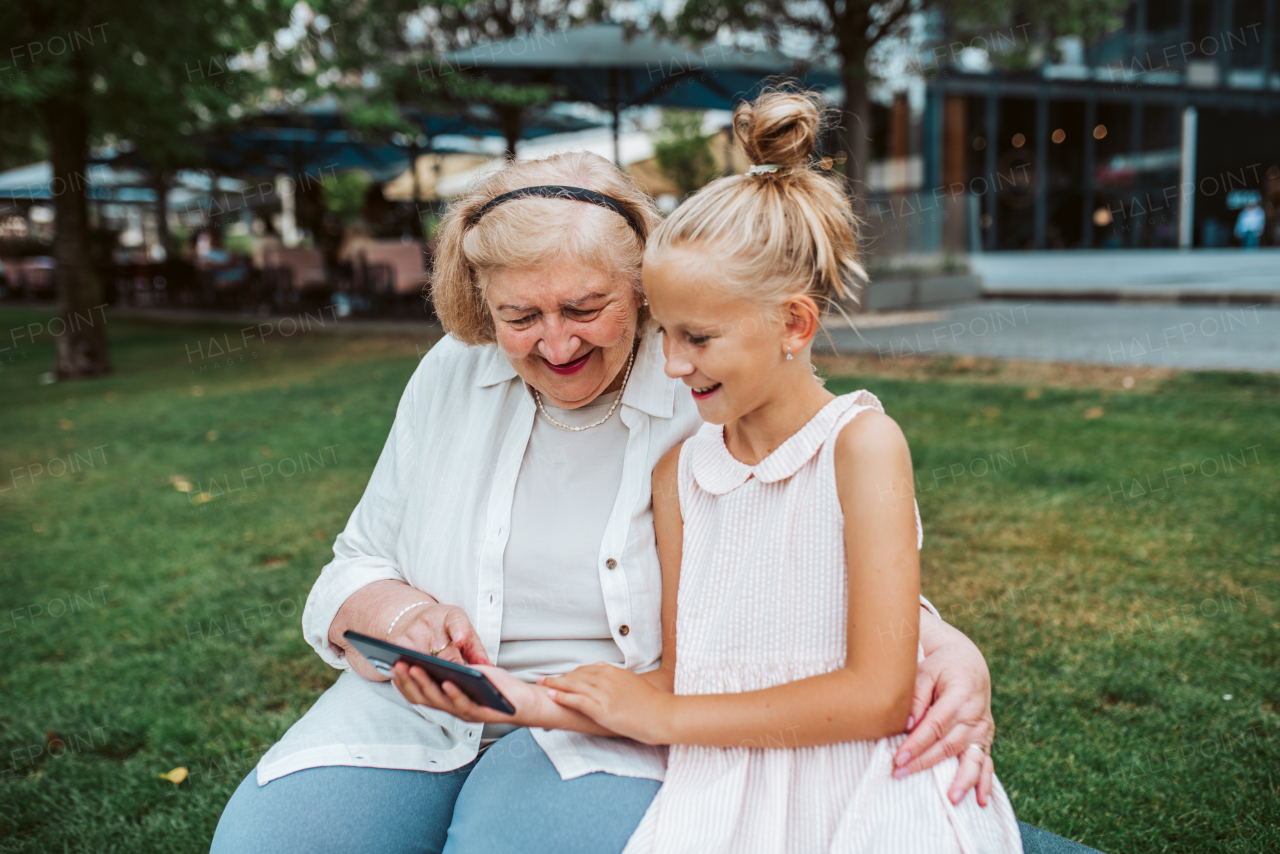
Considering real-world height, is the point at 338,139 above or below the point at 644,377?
above

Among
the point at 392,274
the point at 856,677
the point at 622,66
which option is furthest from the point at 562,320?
the point at 392,274

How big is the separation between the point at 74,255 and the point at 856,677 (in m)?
11.2

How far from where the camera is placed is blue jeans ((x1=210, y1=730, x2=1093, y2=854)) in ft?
4.65

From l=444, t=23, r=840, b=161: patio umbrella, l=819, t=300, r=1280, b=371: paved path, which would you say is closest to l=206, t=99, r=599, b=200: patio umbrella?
l=444, t=23, r=840, b=161: patio umbrella

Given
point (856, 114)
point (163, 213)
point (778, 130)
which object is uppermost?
point (856, 114)

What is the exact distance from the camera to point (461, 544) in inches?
68.3

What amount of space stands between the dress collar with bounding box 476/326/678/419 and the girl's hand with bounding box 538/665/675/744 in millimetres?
535

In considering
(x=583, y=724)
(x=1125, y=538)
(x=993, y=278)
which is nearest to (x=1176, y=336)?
(x=1125, y=538)

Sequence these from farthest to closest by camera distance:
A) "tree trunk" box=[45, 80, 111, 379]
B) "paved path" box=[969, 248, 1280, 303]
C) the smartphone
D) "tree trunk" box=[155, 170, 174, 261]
A: "tree trunk" box=[155, 170, 174, 261] < "paved path" box=[969, 248, 1280, 303] < "tree trunk" box=[45, 80, 111, 379] < the smartphone

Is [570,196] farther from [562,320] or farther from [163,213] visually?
[163,213]

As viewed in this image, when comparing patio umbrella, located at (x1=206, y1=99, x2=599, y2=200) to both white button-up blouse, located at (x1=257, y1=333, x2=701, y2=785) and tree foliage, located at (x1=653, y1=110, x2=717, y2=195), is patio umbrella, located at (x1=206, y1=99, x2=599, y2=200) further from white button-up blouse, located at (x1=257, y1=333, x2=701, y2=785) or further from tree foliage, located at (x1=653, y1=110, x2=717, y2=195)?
white button-up blouse, located at (x1=257, y1=333, x2=701, y2=785)

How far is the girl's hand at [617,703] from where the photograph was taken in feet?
4.57

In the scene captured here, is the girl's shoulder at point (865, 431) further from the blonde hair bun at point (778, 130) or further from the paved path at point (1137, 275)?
the paved path at point (1137, 275)

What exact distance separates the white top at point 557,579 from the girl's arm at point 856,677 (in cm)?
29
